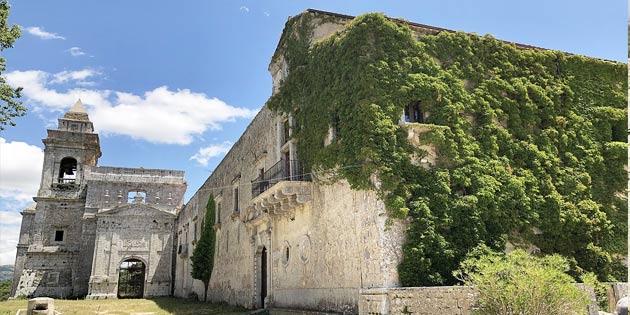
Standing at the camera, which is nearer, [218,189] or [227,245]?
[227,245]

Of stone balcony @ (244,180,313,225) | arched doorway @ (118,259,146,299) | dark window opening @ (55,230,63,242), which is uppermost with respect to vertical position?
stone balcony @ (244,180,313,225)

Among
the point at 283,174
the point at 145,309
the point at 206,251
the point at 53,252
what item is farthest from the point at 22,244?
the point at 283,174

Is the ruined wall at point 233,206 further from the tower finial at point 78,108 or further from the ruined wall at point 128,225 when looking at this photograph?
the tower finial at point 78,108

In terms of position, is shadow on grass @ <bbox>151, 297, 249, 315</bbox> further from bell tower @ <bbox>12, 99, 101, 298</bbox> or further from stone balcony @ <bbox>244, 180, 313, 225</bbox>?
bell tower @ <bbox>12, 99, 101, 298</bbox>

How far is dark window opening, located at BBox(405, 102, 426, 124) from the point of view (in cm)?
1162

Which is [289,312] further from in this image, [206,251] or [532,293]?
[206,251]

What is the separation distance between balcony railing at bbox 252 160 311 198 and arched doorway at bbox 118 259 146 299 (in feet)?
80.4

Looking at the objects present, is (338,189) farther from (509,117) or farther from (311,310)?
(509,117)

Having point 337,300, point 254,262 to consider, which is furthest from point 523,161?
point 254,262

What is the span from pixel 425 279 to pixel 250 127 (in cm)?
1205

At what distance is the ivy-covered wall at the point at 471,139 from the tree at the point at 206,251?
13017mm

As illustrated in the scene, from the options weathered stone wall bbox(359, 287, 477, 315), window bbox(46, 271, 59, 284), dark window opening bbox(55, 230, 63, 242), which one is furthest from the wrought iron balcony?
weathered stone wall bbox(359, 287, 477, 315)

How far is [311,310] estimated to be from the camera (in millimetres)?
12273

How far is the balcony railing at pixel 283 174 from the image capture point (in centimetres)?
1378
